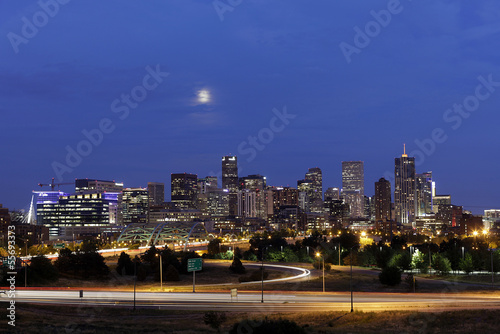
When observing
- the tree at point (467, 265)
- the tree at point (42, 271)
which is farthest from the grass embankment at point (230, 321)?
the tree at point (467, 265)

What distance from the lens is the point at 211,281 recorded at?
329 feet

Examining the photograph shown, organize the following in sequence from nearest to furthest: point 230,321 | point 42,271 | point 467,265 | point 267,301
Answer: point 230,321 < point 267,301 < point 42,271 < point 467,265

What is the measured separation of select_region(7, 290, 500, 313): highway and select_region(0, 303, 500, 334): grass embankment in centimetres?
407

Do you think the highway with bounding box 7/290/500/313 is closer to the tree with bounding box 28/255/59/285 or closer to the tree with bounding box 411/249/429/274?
the tree with bounding box 28/255/59/285

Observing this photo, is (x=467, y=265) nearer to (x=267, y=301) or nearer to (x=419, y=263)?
(x=419, y=263)

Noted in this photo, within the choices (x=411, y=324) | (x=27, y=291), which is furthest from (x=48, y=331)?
(x=27, y=291)

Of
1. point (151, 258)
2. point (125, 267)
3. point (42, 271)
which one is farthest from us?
point (151, 258)

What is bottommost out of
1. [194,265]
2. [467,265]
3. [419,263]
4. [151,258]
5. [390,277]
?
[467,265]

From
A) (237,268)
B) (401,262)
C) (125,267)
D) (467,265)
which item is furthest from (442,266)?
(125,267)

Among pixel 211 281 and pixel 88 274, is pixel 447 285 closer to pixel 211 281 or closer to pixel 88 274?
pixel 211 281

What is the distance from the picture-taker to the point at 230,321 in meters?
50.8

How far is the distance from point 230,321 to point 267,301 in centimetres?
1408

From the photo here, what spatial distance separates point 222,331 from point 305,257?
10295 cm

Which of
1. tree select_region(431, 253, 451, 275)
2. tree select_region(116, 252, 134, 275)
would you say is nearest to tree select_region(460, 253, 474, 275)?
tree select_region(431, 253, 451, 275)
